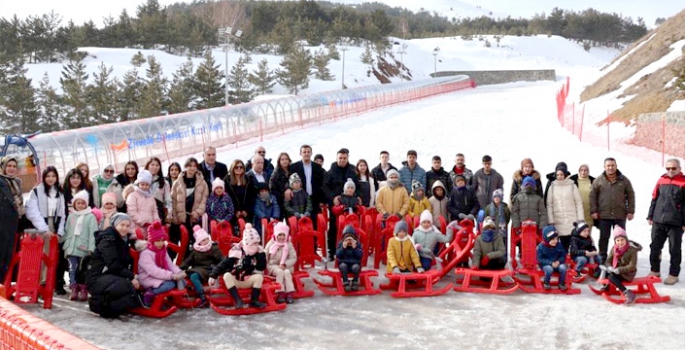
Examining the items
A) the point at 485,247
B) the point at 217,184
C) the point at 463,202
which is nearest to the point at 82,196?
the point at 217,184

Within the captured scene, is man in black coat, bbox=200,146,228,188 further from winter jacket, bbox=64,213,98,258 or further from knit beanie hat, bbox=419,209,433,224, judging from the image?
knit beanie hat, bbox=419,209,433,224

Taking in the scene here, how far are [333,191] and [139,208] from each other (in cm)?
303

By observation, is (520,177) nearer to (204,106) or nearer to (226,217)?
(226,217)

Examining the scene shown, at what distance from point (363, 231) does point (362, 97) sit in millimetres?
29239

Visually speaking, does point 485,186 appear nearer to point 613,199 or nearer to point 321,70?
point 613,199

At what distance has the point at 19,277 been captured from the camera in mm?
7570

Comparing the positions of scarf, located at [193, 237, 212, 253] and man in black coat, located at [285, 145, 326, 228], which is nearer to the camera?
scarf, located at [193, 237, 212, 253]

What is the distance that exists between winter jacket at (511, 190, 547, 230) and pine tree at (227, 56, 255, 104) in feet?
145

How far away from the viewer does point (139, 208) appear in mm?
8797

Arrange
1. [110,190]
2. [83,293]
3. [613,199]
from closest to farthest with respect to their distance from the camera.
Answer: [83,293], [110,190], [613,199]

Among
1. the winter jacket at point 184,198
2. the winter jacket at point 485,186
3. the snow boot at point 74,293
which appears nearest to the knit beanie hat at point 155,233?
the snow boot at point 74,293

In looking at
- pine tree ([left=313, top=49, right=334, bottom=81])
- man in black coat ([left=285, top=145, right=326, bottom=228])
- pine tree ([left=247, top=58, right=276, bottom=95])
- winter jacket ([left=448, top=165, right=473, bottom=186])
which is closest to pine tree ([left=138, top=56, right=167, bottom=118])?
pine tree ([left=247, top=58, right=276, bottom=95])

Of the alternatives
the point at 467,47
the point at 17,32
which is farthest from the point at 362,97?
the point at 467,47

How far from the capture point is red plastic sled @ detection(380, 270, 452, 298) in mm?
8469
